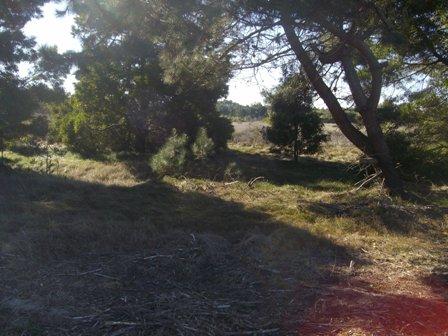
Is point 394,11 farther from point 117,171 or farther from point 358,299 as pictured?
point 117,171

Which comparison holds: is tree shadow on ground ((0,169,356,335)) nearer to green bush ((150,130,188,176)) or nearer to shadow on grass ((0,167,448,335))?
shadow on grass ((0,167,448,335))

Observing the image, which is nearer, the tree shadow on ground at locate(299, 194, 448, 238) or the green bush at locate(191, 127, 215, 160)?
the tree shadow on ground at locate(299, 194, 448, 238)

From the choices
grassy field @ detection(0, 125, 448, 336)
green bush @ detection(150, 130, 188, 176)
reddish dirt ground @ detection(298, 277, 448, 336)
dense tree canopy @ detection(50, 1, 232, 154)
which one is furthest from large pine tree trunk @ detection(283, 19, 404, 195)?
reddish dirt ground @ detection(298, 277, 448, 336)

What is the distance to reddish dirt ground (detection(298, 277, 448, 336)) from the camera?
13.1 feet

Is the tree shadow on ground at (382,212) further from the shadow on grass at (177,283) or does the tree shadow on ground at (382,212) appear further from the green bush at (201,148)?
the green bush at (201,148)

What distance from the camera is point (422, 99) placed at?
1397 centimetres

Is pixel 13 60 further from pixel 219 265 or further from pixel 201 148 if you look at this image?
pixel 219 265

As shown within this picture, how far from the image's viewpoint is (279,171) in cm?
1961

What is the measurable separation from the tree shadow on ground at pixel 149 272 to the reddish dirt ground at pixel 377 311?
7.5 inches

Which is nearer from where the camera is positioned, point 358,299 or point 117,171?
point 358,299

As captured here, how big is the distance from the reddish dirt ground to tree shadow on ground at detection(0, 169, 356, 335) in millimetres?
192

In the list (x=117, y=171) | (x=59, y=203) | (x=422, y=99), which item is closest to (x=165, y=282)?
(x=59, y=203)

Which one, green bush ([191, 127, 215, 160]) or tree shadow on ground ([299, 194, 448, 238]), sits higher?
green bush ([191, 127, 215, 160])

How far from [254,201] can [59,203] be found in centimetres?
430
